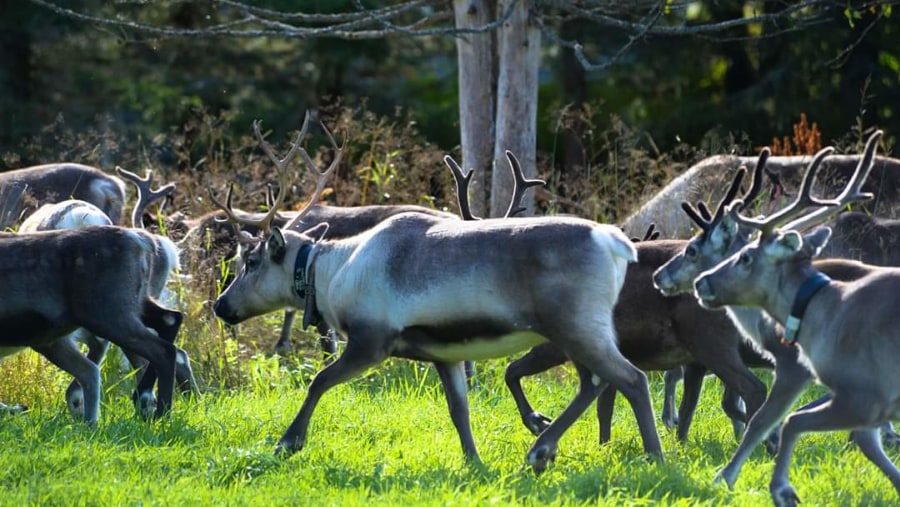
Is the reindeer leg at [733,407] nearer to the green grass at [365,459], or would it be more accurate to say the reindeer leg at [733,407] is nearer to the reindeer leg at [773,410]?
the green grass at [365,459]

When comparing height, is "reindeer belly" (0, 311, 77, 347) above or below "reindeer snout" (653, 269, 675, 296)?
below

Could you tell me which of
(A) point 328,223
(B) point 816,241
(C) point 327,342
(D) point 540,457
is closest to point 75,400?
(C) point 327,342

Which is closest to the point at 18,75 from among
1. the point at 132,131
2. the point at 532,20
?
the point at 132,131

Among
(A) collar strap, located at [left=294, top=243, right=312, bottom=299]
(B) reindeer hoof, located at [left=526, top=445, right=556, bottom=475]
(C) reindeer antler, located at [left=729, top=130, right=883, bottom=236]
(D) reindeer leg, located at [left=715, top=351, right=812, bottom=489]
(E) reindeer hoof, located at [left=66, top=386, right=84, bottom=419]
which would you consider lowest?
(E) reindeer hoof, located at [left=66, top=386, right=84, bottom=419]

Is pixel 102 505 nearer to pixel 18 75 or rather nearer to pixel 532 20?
pixel 532 20

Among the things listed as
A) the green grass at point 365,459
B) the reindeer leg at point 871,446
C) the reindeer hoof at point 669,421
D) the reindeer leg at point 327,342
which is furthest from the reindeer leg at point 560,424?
the reindeer leg at point 327,342

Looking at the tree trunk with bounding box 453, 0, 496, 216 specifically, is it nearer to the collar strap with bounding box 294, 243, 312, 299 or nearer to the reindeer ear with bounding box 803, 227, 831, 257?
the collar strap with bounding box 294, 243, 312, 299

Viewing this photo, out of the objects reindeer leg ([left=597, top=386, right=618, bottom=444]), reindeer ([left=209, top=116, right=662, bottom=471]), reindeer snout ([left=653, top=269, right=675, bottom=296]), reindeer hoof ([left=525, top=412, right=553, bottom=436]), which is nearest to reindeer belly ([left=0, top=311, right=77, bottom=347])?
reindeer ([left=209, top=116, right=662, bottom=471])

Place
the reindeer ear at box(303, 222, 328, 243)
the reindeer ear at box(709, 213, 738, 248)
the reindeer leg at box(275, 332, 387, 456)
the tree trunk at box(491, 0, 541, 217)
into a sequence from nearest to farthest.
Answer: the reindeer leg at box(275, 332, 387, 456) < the reindeer ear at box(709, 213, 738, 248) < the reindeer ear at box(303, 222, 328, 243) < the tree trunk at box(491, 0, 541, 217)

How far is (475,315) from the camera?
7754mm

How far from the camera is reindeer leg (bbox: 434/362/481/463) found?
811cm

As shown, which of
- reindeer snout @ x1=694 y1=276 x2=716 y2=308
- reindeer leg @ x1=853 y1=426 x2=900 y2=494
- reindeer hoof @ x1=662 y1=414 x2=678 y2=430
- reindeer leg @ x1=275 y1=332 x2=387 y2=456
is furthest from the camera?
reindeer hoof @ x1=662 y1=414 x2=678 y2=430

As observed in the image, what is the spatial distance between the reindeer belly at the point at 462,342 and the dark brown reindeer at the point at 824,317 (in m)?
1.02

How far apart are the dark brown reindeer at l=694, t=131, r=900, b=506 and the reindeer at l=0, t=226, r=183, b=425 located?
346cm
